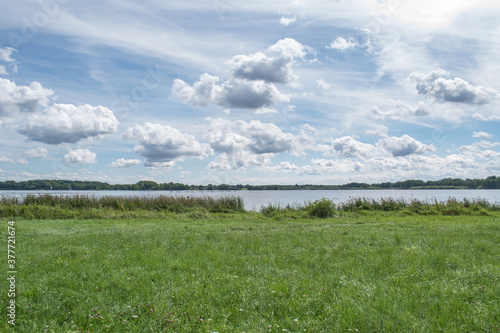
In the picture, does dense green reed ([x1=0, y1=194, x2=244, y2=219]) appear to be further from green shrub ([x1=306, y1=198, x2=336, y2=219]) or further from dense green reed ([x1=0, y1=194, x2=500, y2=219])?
green shrub ([x1=306, y1=198, x2=336, y2=219])

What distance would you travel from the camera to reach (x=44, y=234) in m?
12.7

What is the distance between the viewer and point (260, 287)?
5.81 metres

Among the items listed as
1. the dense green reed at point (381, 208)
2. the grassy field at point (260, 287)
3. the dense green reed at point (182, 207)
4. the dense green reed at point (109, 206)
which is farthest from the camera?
the dense green reed at point (381, 208)

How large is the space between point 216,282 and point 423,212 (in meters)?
23.7

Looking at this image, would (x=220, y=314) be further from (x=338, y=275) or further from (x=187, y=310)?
(x=338, y=275)

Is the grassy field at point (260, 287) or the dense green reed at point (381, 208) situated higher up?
the grassy field at point (260, 287)

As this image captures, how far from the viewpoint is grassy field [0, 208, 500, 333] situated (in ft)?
14.9

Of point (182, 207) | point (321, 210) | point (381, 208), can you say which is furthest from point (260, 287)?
point (381, 208)

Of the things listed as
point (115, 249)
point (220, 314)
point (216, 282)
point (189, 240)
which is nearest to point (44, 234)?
point (115, 249)

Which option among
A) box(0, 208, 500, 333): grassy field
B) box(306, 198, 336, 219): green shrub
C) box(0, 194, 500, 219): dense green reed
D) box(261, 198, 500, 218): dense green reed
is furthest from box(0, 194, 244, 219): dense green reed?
box(0, 208, 500, 333): grassy field

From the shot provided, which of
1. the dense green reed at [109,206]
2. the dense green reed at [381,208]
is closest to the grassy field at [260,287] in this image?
the dense green reed at [381,208]

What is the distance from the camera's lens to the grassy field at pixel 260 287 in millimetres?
4535

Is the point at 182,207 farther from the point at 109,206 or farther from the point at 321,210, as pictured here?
the point at 321,210

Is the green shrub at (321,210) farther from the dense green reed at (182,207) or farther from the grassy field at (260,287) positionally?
the grassy field at (260,287)
